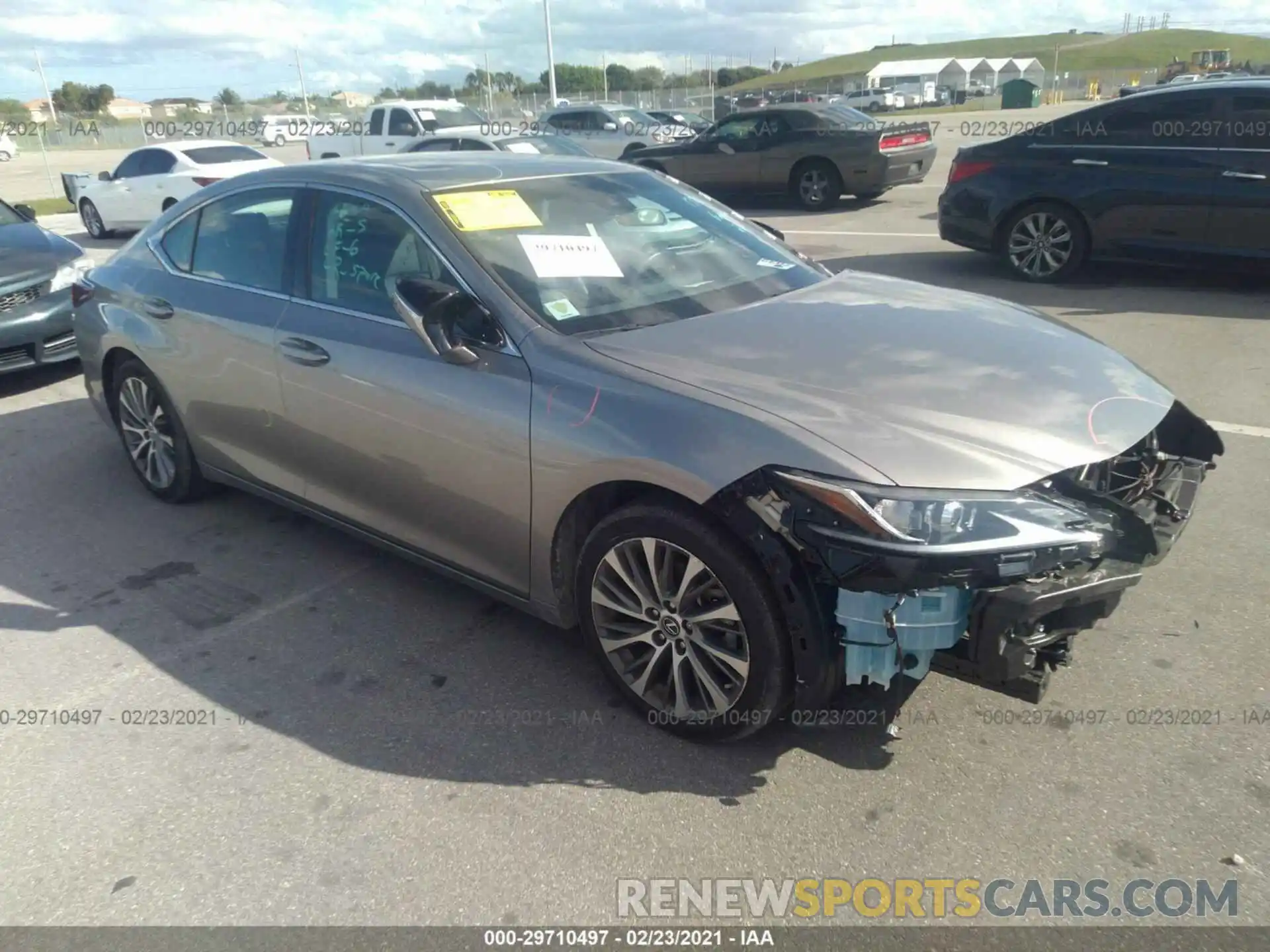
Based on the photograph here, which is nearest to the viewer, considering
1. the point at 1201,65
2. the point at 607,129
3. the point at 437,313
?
the point at 437,313

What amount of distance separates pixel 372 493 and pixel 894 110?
6343 cm

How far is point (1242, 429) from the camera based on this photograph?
5.33 metres

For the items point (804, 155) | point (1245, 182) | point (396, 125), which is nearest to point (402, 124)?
point (396, 125)

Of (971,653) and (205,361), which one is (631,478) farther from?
(205,361)

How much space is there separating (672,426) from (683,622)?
58 cm

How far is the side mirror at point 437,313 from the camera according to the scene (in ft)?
10.8

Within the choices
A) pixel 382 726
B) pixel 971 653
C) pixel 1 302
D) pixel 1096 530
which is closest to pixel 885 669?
pixel 971 653

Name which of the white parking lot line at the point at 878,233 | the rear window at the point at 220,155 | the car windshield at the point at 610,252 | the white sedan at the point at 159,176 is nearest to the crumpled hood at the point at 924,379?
the car windshield at the point at 610,252

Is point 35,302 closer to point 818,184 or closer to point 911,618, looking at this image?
point 911,618

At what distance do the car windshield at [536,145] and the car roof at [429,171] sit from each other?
12009 millimetres

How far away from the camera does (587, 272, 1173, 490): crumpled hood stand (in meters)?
2.65

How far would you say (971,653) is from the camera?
8.48ft

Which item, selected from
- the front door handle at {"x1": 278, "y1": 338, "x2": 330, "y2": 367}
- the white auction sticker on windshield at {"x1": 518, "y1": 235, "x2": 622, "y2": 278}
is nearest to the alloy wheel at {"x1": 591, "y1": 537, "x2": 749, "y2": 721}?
the white auction sticker on windshield at {"x1": 518, "y1": 235, "x2": 622, "y2": 278}

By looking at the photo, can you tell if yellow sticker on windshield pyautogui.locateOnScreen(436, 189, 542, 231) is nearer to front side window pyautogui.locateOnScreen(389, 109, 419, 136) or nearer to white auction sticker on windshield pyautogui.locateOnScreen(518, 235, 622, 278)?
white auction sticker on windshield pyautogui.locateOnScreen(518, 235, 622, 278)
